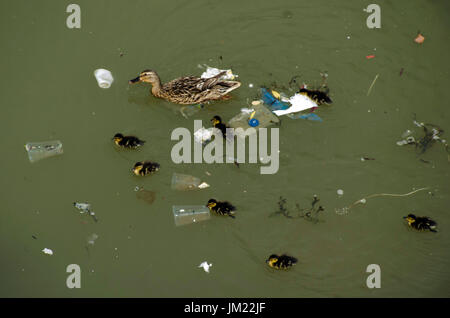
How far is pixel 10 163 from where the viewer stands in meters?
4.56

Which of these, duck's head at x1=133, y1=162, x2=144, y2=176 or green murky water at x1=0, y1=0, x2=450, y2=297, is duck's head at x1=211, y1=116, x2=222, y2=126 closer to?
green murky water at x1=0, y1=0, x2=450, y2=297

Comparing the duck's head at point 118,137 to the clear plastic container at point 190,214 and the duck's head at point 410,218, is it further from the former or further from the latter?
the duck's head at point 410,218

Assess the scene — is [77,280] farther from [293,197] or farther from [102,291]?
[293,197]

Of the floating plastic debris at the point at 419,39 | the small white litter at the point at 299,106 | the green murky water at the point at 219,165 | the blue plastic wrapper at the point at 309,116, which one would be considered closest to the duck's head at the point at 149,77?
the green murky water at the point at 219,165

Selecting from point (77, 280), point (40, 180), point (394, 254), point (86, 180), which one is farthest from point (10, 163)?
point (394, 254)

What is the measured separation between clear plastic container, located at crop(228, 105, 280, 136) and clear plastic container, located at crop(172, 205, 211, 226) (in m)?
0.91

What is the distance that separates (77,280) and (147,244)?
0.78 m

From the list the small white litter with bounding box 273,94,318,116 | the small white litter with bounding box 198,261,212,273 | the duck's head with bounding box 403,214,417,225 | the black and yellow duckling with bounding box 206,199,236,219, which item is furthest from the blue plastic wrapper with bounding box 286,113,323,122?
the small white litter with bounding box 198,261,212,273

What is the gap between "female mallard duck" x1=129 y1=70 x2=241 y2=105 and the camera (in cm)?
445

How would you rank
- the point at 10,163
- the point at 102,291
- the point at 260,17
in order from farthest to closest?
the point at 260,17, the point at 10,163, the point at 102,291

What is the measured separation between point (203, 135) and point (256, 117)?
1.98ft

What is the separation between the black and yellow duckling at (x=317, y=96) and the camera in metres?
4.52

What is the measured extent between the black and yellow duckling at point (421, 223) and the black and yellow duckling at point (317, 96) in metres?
1.44

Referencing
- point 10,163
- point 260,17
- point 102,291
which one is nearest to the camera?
point 102,291
